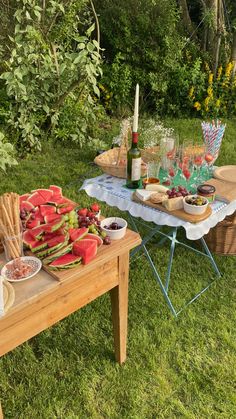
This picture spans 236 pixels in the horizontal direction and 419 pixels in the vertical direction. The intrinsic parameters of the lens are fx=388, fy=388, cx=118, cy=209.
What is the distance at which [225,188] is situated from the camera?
9.64ft

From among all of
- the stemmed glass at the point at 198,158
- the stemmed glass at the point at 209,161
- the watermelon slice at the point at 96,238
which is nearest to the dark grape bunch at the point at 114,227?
the watermelon slice at the point at 96,238

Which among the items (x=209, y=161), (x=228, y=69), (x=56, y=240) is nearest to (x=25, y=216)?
(x=56, y=240)

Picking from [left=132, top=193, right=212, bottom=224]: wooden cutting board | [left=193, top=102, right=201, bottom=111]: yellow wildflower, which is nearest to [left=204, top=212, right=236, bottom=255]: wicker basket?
[left=132, top=193, right=212, bottom=224]: wooden cutting board

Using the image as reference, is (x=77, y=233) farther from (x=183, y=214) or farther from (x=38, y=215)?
(x=183, y=214)

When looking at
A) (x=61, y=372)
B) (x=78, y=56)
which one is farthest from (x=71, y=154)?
(x=61, y=372)

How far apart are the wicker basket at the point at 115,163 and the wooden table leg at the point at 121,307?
3.32ft

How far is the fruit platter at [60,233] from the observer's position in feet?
6.49

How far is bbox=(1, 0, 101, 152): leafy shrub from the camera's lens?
16.6 feet

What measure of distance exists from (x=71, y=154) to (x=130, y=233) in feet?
13.1

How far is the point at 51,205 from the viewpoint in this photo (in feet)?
7.77

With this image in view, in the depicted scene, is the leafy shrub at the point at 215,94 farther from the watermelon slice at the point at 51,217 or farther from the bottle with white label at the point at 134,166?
the watermelon slice at the point at 51,217

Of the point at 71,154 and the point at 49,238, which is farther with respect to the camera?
the point at 71,154

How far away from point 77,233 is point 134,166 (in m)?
0.92

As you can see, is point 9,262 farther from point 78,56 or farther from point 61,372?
point 78,56
